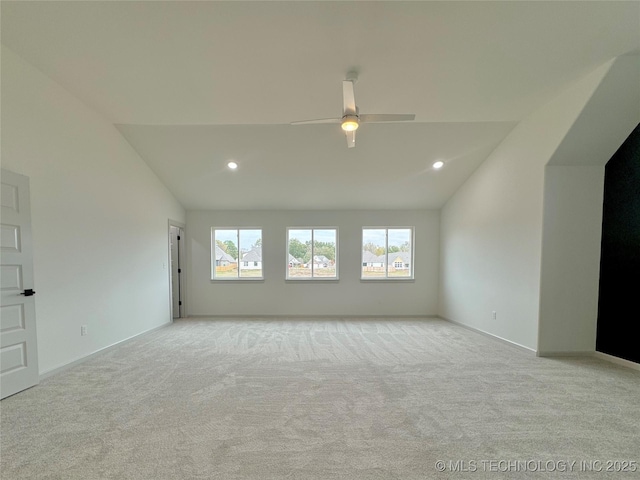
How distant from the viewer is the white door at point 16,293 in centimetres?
246

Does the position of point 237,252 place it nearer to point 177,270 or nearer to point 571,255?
point 177,270

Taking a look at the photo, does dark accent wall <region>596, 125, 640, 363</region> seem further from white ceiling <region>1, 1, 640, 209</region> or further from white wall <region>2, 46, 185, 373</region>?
white wall <region>2, 46, 185, 373</region>

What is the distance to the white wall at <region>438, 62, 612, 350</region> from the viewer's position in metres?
3.35

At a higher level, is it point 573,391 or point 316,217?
point 316,217

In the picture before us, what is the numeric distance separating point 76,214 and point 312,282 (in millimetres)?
4046

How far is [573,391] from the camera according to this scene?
2646mm

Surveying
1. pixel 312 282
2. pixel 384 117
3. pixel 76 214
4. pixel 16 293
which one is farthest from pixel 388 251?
pixel 16 293

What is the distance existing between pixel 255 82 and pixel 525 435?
3963 millimetres

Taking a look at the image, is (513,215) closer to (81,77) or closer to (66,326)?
(81,77)

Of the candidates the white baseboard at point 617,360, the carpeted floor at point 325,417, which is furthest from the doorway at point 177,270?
the white baseboard at point 617,360

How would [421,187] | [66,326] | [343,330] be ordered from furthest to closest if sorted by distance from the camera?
A: [421,187]
[343,330]
[66,326]

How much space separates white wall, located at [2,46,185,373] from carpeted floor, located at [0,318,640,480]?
0.54m

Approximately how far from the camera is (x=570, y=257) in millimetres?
3512

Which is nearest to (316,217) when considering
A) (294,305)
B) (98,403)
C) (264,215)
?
(264,215)
